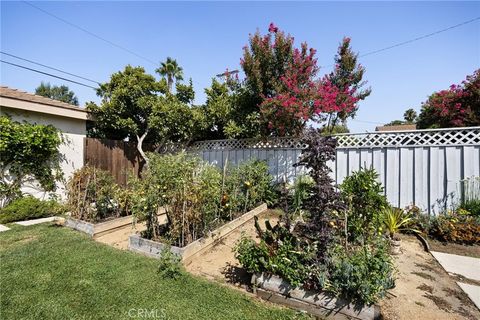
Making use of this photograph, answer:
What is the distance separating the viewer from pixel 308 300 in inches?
93.7

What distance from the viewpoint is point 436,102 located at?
9258 millimetres

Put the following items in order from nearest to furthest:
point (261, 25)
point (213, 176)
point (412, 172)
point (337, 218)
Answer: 1. point (337, 218)
2. point (213, 176)
3. point (412, 172)
4. point (261, 25)

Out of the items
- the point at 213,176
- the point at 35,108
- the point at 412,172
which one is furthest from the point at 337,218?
the point at 35,108

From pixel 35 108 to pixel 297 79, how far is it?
6.48m

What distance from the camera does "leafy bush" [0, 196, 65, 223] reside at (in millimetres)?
5209

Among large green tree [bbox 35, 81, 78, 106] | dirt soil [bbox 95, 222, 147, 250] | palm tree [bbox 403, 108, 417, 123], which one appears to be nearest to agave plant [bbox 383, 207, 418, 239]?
dirt soil [bbox 95, 222, 147, 250]

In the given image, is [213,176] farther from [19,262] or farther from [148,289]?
[19,262]

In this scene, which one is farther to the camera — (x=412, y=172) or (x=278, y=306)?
(x=412, y=172)

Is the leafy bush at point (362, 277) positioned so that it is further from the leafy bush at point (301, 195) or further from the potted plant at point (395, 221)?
the potted plant at point (395, 221)

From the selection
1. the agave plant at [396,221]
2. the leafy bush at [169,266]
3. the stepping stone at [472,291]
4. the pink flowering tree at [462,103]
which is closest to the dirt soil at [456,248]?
the agave plant at [396,221]

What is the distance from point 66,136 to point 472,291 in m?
8.50

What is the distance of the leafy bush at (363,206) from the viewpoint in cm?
314

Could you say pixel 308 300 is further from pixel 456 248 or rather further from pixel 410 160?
pixel 410 160

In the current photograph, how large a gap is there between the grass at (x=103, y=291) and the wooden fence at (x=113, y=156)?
12.0ft
